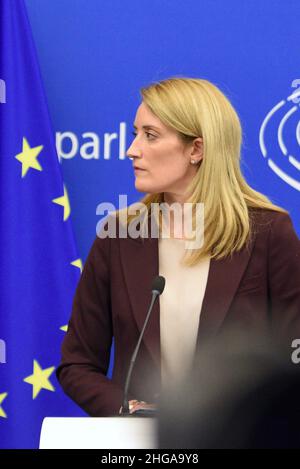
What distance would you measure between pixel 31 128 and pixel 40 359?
779mm

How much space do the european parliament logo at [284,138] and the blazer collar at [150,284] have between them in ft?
2.97

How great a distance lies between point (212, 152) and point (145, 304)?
1.34 feet

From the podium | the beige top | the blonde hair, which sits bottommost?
the podium

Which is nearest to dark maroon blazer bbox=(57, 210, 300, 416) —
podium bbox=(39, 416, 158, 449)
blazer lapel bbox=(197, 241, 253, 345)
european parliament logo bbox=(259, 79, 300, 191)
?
blazer lapel bbox=(197, 241, 253, 345)

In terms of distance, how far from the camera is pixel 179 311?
1952 millimetres

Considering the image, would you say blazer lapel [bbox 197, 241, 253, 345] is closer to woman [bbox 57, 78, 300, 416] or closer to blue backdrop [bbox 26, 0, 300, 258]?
woman [bbox 57, 78, 300, 416]

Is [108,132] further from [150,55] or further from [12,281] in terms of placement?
[12,281]

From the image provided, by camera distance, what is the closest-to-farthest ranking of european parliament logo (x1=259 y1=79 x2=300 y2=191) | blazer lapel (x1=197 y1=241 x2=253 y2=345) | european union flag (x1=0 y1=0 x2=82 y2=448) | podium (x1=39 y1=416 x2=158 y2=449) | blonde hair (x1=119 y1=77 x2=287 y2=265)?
podium (x1=39 y1=416 x2=158 y2=449) < blazer lapel (x1=197 y1=241 x2=253 y2=345) < blonde hair (x1=119 y1=77 x2=287 y2=265) < european union flag (x1=0 y1=0 x2=82 y2=448) < european parliament logo (x1=259 y1=79 x2=300 y2=191)

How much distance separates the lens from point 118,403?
69.9 inches

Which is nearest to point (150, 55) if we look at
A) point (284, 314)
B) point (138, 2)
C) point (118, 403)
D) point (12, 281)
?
point (138, 2)

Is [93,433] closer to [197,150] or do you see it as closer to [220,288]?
[220,288]

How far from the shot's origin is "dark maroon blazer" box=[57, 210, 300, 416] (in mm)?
1894

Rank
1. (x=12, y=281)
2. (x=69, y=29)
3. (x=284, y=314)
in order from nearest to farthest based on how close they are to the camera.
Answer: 1. (x=284, y=314)
2. (x=12, y=281)
3. (x=69, y=29)

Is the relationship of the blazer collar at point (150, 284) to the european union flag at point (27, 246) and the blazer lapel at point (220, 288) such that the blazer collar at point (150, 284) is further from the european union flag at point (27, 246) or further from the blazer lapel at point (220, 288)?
the european union flag at point (27, 246)
